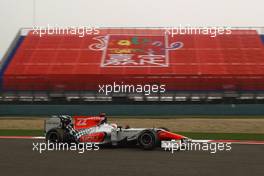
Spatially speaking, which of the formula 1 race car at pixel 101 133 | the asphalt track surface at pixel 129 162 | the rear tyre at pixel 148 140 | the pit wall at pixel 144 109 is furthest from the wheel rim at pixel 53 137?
the pit wall at pixel 144 109

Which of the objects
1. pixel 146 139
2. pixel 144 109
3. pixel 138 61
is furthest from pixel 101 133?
pixel 138 61

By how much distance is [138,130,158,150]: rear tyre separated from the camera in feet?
34.7

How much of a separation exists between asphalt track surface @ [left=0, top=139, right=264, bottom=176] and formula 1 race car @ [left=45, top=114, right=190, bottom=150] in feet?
0.79

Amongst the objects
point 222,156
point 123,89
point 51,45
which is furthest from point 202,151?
point 51,45

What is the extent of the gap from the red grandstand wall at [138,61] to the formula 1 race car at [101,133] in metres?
19.6

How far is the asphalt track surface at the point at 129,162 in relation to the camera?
744 cm

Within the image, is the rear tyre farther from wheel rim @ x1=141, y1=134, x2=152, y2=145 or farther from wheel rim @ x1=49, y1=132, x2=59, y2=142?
wheel rim @ x1=49, y1=132, x2=59, y2=142

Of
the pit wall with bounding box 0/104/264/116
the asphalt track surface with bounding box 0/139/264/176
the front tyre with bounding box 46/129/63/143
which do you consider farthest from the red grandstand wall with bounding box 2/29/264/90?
the asphalt track surface with bounding box 0/139/264/176

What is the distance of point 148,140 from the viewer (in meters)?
10.7

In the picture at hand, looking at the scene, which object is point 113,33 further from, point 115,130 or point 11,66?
point 115,130

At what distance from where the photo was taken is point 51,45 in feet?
137

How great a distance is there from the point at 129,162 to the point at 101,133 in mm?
2595

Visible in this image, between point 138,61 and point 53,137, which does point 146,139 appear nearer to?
point 53,137

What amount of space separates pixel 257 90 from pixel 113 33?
17.2 m
